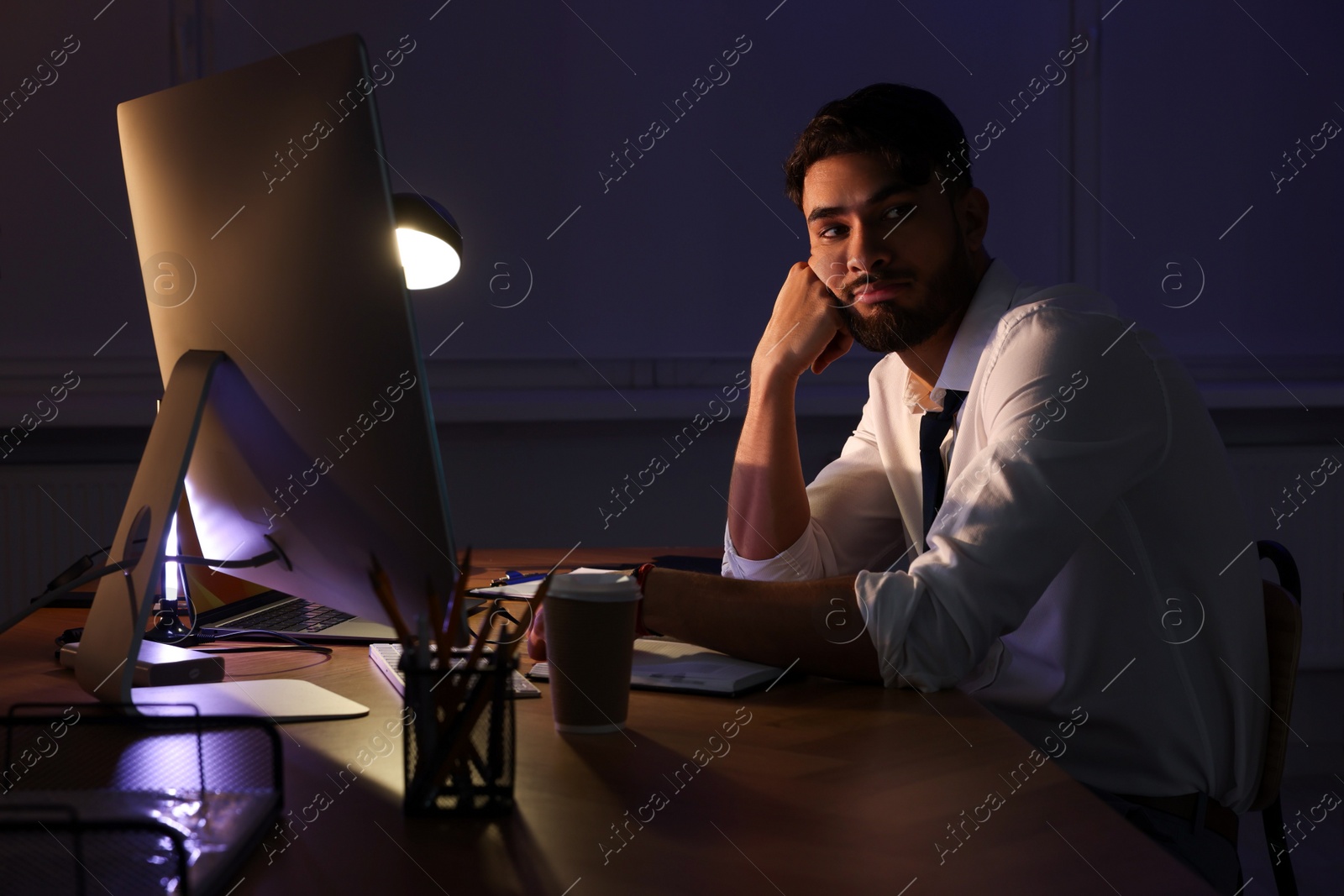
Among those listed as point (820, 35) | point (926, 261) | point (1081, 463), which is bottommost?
point (1081, 463)

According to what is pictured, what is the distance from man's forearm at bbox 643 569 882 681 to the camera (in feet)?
3.41

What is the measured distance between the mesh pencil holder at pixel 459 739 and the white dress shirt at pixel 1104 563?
476mm

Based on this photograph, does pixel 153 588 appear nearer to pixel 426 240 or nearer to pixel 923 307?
pixel 426 240

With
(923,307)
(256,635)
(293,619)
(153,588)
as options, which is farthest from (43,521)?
(923,307)

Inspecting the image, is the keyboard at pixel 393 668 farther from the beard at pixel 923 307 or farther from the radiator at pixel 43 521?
the radiator at pixel 43 521

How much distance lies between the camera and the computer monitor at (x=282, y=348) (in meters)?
0.74

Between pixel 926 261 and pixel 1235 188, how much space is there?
2155 mm

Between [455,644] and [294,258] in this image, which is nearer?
[455,644]

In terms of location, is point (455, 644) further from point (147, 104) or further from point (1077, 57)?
point (1077, 57)

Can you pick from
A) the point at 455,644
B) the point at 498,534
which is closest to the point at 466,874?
the point at 455,644

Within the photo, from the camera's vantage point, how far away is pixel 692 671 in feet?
3.41

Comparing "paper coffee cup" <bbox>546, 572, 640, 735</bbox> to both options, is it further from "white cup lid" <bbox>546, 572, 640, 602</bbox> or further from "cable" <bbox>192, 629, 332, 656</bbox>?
"cable" <bbox>192, 629, 332, 656</bbox>

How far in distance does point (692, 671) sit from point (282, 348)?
1.55 ft

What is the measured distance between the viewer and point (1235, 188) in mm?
3152
